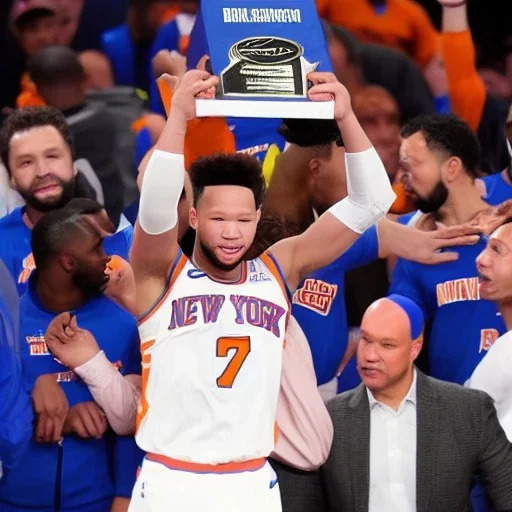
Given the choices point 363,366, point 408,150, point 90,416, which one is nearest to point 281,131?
point 408,150

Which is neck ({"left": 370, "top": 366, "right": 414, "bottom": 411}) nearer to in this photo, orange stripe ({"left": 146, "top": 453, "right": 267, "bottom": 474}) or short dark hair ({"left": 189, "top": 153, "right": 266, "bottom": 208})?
orange stripe ({"left": 146, "top": 453, "right": 267, "bottom": 474})

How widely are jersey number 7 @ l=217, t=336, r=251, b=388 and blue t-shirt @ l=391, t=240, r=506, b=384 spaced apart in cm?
154

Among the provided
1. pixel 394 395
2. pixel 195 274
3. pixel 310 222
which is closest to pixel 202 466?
pixel 195 274

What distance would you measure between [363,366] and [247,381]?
83 centimetres

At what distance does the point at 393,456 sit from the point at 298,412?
55 centimetres

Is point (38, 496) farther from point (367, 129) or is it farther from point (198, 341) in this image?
point (367, 129)

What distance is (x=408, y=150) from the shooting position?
5.90 meters

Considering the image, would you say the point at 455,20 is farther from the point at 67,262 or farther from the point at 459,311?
the point at 67,262

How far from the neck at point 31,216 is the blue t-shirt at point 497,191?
6.16 ft

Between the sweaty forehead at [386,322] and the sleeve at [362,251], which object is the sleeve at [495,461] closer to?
the sweaty forehead at [386,322]

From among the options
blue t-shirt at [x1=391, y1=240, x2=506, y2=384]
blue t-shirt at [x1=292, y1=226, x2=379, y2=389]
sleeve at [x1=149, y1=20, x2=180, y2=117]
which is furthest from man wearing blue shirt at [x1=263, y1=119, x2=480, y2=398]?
sleeve at [x1=149, y1=20, x2=180, y2=117]

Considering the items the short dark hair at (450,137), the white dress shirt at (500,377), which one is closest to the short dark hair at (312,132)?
the short dark hair at (450,137)

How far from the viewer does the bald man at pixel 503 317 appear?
5152mm

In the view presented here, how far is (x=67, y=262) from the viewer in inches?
195
